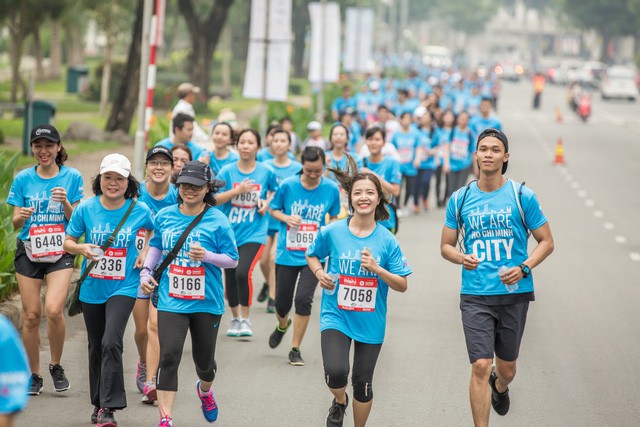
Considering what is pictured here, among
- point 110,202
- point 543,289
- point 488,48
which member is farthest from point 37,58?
point 488,48

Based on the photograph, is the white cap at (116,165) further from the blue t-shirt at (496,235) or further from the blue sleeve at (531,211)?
the blue sleeve at (531,211)

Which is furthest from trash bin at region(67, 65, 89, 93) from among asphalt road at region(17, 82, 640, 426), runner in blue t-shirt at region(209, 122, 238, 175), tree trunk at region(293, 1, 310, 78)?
runner in blue t-shirt at region(209, 122, 238, 175)

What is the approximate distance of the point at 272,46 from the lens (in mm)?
21188

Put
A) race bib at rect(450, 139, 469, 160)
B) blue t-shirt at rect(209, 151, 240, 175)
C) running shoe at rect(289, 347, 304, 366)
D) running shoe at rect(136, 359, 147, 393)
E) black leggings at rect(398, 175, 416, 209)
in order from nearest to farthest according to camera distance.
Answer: running shoe at rect(136, 359, 147, 393), running shoe at rect(289, 347, 304, 366), blue t-shirt at rect(209, 151, 240, 175), black leggings at rect(398, 175, 416, 209), race bib at rect(450, 139, 469, 160)

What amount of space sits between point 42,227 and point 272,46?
1299cm

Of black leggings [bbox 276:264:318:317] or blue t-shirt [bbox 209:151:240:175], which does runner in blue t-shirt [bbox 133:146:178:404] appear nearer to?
black leggings [bbox 276:264:318:317]

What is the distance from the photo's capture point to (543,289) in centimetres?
1410

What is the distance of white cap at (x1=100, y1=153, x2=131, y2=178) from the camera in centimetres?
784

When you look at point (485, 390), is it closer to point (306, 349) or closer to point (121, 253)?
point (121, 253)

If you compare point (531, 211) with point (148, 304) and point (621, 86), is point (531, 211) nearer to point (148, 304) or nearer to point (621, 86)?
point (148, 304)

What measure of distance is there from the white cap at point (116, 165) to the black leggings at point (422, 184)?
1286 cm

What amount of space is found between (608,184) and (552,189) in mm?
2151

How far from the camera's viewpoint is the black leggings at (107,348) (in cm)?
770

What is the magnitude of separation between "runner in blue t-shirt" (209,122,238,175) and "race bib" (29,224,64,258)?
11.1 ft
